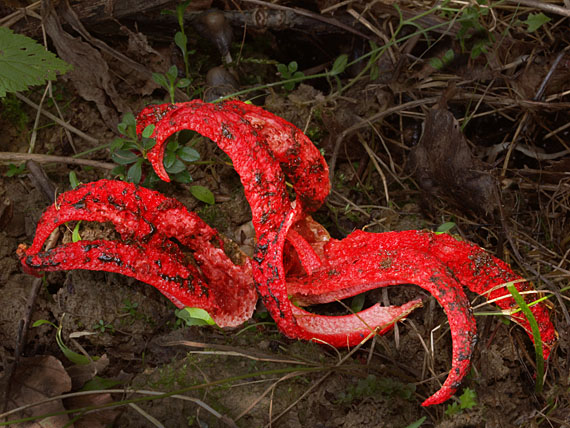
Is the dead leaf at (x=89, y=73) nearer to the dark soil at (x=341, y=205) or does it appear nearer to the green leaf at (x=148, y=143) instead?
the dark soil at (x=341, y=205)

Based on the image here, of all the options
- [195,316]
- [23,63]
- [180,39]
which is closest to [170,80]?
[180,39]

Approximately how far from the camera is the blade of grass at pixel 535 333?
2.28 m

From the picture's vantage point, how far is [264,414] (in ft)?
7.41

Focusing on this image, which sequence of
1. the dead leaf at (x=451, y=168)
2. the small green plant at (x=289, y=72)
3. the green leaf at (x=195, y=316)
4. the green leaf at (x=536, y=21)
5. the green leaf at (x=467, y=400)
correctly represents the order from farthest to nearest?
the small green plant at (x=289, y=72) → the green leaf at (x=536, y=21) → the dead leaf at (x=451, y=168) → the green leaf at (x=195, y=316) → the green leaf at (x=467, y=400)

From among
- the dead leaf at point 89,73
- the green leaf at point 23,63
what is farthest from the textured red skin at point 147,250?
the dead leaf at point 89,73

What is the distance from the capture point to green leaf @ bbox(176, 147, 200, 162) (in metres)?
2.74

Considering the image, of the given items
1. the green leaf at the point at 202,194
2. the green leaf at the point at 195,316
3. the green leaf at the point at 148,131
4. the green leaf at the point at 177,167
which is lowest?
the green leaf at the point at 195,316

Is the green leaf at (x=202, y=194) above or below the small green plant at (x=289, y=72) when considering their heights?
below

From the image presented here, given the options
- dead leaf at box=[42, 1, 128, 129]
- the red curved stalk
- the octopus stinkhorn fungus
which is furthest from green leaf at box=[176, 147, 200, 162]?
dead leaf at box=[42, 1, 128, 129]

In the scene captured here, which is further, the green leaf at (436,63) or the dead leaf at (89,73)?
the green leaf at (436,63)

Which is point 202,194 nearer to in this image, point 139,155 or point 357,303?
point 139,155

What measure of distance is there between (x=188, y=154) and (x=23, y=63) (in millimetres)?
1010

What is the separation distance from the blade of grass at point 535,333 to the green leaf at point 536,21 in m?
1.81

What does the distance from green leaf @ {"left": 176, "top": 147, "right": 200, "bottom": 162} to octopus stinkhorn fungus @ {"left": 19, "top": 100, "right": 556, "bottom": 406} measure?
18cm
